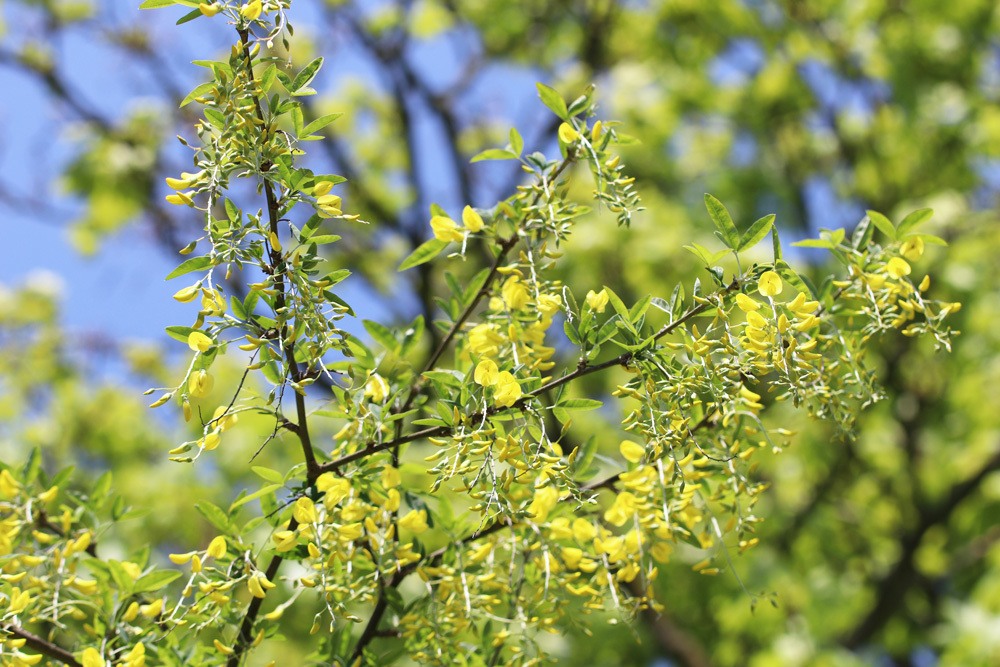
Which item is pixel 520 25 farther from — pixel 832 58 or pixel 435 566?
pixel 435 566

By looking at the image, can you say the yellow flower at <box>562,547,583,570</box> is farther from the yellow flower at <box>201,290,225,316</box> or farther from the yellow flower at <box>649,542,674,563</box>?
the yellow flower at <box>201,290,225,316</box>

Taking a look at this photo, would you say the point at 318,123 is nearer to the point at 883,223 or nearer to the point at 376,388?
the point at 376,388

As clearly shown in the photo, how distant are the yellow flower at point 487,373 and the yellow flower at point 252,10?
1.43 feet

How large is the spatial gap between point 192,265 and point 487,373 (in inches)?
13.4

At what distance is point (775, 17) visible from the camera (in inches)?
198

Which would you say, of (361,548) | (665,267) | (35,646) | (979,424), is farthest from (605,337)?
(979,424)

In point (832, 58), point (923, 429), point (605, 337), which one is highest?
point (832, 58)

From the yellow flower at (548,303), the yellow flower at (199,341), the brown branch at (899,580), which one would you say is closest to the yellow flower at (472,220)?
the yellow flower at (548,303)

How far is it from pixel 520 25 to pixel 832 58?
1.80 m

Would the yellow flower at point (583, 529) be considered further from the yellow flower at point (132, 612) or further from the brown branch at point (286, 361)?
the yellow flower at point (132, 612)

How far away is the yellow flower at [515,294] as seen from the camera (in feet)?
3.58

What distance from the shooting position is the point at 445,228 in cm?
115

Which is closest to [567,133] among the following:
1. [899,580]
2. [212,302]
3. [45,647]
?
[212,302]

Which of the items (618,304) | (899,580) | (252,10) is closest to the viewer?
(252,10)
